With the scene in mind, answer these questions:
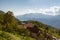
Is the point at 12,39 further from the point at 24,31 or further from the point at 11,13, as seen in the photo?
the point at 11,13

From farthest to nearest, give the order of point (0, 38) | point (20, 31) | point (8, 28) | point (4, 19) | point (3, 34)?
point (4, 19)
point (20, 31)
point (8, 28)
point (3, 34)
point (0, 38)

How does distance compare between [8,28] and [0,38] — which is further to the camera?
[8,28]

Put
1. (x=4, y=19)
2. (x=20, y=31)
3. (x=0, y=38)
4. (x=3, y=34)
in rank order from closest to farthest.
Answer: (x=0, y=38), (x=3, y=34), (x=20, y=31), (x=4, y=19)

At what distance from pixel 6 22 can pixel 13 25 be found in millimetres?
1731

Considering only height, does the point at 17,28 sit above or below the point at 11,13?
below

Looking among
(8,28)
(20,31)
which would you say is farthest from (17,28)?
(8,28)

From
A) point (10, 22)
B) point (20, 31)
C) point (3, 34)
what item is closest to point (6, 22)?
point (10, 22)

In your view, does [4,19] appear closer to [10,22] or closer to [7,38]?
[10,22]

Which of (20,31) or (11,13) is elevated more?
(11,13)

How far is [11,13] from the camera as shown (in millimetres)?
41281

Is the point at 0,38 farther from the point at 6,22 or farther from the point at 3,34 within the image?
the point at 6,22

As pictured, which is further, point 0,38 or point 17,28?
point 17,28

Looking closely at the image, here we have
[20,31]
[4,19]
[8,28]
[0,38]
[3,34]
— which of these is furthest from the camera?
[4,19]

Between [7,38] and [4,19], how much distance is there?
1934cm
